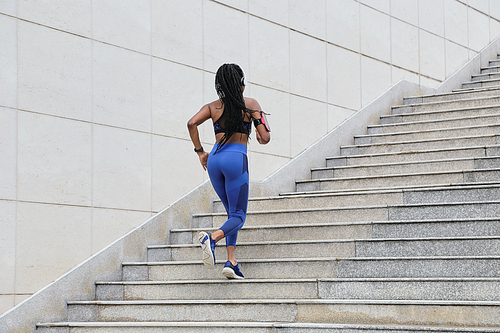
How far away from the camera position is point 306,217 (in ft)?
24.3

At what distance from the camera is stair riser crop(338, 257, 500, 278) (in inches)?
218

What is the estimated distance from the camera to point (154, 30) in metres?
8.30

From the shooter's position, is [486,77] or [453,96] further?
[486,77]

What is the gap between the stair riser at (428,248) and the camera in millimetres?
5801

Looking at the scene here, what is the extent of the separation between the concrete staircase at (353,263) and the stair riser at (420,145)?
0.07 feet

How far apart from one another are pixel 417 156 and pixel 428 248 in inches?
110

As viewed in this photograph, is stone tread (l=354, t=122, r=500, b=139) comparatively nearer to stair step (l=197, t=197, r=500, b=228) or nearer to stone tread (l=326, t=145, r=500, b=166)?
stone tread (l=326, t=145, r=500, b=166)

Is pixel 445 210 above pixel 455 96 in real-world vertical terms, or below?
below

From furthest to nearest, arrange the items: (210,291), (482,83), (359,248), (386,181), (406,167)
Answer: (482,83) < (406,167) < (386,181) < (359,248) < (210,291)

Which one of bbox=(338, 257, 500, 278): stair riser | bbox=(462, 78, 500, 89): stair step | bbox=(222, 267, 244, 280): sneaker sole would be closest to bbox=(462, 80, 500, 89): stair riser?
bbox=(462, 78, 500, 89): stair step

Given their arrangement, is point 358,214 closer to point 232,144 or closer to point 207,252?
point 232,144

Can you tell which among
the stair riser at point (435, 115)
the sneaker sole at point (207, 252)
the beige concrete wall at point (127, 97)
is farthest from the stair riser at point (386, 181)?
the sneaker sole at point (207, 252)

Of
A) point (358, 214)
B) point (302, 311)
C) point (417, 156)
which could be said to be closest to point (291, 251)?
point (358, 214)

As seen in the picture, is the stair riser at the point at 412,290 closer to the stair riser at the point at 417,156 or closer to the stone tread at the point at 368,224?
the stone tread at the point at 368,224
